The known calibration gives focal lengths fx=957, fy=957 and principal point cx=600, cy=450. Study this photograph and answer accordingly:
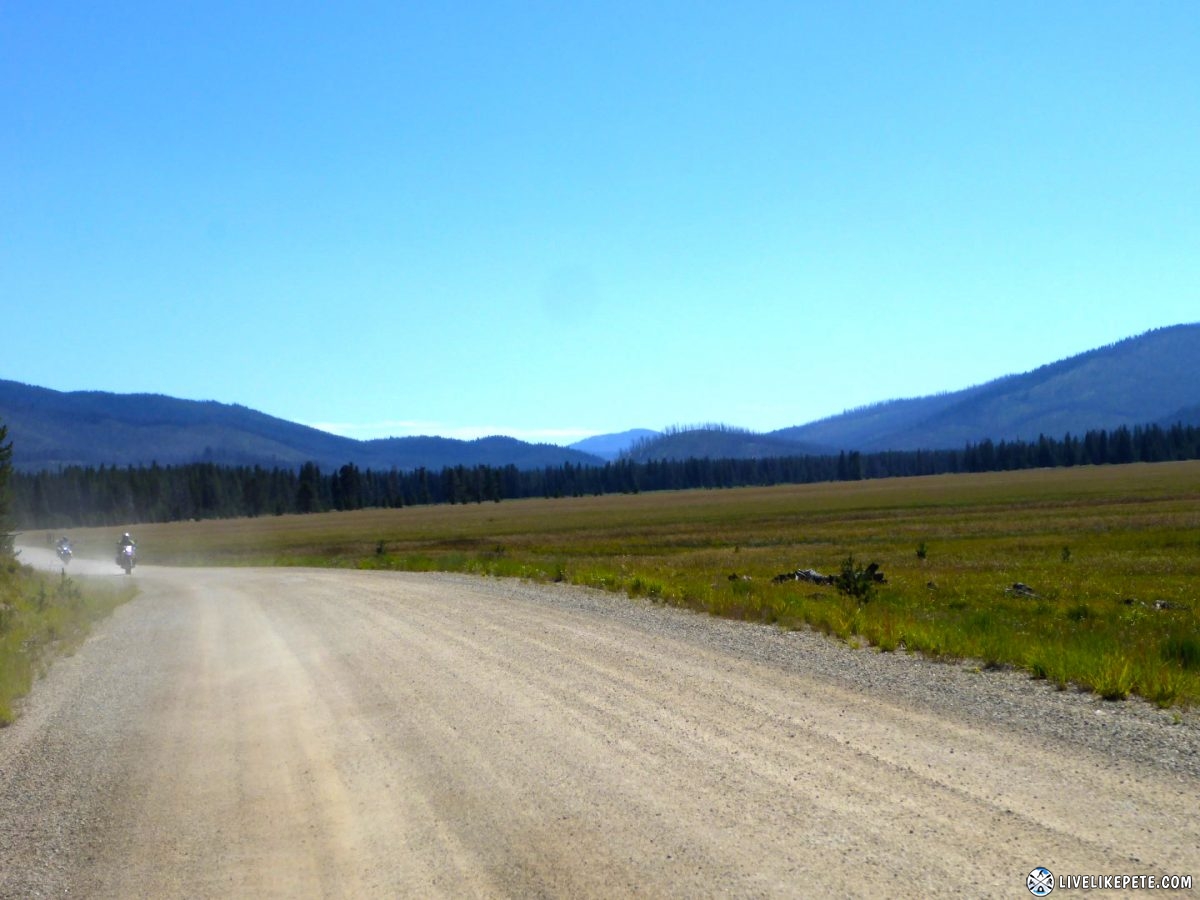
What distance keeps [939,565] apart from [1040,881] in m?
31.5

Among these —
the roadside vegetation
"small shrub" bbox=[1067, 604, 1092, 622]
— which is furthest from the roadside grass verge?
"small shrub" bbox=[1067, 604, 1092, 622]

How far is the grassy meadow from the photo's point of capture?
14188 mm

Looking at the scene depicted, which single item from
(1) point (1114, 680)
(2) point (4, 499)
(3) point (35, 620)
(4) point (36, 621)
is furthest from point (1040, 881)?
(2) point (4, 499)

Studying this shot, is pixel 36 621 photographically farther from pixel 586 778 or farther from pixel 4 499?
pixel 4 499

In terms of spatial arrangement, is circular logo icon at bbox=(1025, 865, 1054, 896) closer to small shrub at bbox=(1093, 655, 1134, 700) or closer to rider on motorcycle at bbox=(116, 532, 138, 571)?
Result: small shrub at bbox=(1093, 655, 1134, 700)

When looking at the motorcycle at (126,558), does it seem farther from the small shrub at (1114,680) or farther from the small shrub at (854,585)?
the small shrub at (1114,680)

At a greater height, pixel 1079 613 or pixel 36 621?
pixel 36 621

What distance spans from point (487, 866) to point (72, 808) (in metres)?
4.21

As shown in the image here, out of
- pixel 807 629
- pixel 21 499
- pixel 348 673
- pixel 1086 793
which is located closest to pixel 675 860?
pixel 1086 793

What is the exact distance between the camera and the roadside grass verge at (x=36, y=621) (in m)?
14.1

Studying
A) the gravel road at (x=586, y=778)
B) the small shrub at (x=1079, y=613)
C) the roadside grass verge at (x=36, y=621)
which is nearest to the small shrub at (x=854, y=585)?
the small shrub at (x=1079, y=613)

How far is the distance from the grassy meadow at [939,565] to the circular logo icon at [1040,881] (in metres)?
5.87

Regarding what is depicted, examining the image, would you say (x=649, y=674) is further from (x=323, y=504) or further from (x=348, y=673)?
(x=323, y=504)

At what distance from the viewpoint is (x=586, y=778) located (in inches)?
315
